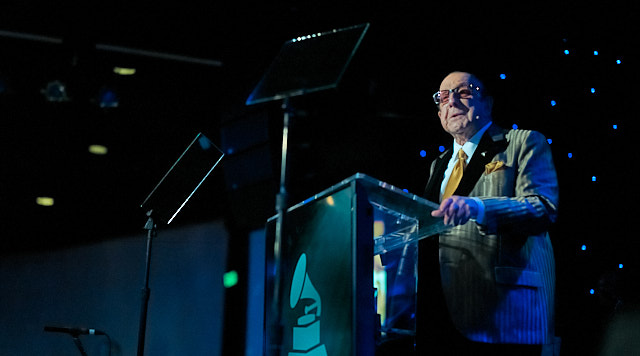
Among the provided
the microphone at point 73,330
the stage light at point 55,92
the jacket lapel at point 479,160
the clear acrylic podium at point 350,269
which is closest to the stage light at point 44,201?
the stage light at point 55,92

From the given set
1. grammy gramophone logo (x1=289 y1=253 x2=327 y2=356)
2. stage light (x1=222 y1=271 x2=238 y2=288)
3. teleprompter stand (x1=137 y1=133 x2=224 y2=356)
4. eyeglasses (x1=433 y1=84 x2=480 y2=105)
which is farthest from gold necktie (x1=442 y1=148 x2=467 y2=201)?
stage light (x1=222 y1=271 x2=238 y2=288)

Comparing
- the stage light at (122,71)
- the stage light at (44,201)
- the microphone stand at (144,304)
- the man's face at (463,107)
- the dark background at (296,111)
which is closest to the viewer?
the man's face at (463,107)

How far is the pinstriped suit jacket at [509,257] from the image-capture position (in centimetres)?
171

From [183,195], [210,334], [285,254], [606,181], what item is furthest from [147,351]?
[606,181]

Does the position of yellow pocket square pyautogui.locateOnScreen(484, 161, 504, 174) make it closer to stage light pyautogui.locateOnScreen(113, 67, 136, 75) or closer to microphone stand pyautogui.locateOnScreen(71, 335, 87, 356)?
microphone stand pyautogui.locateOnScreen(71, 335, 87, 356)

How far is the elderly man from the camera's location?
1702mm

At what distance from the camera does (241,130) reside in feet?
13.2

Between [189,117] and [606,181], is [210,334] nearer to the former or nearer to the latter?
[189,117]

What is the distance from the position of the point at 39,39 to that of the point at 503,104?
331 cm

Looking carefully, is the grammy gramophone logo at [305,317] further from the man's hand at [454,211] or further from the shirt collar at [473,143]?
the shirt collar at [473,143]

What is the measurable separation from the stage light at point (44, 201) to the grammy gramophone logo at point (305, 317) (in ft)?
9.98

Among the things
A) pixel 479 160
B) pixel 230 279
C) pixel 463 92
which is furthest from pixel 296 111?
pixel 479 160

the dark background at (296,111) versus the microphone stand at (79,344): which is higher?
the dark background at (296,111)

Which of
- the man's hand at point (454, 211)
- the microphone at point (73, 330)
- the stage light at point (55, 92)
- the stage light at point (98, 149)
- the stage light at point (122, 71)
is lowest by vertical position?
the microphone at point (73, 330)
